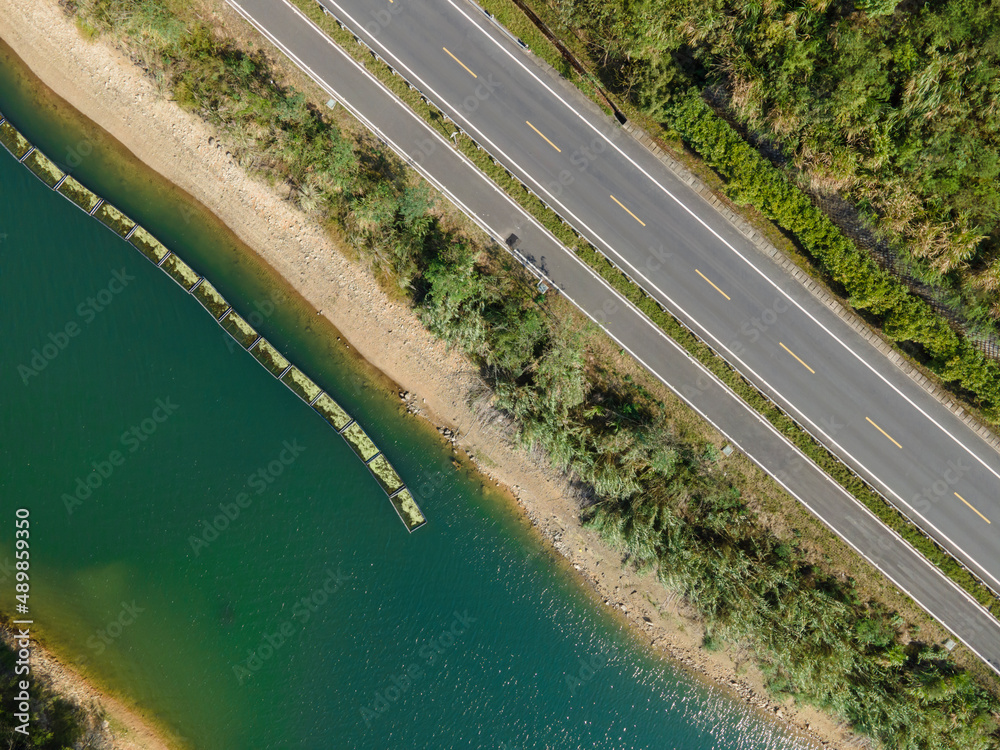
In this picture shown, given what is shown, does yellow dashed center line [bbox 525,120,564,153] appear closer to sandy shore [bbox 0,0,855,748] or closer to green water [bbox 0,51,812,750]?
sandy shore [bbox 0,0,855,748]

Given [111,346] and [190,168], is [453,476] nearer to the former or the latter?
[111,346]

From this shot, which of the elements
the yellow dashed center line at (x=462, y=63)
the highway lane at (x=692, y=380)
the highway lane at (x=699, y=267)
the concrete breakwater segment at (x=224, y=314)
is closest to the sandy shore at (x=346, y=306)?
the concrete breakwater segment at (x=224, y=314)

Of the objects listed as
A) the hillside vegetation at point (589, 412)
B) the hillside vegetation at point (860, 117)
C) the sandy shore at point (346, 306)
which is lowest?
the sandy shore at point (346, 306)

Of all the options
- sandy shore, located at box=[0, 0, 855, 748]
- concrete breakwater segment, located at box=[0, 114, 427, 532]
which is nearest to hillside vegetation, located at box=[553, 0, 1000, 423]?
sandy shore, located at box=[0, 0, 855, 748]

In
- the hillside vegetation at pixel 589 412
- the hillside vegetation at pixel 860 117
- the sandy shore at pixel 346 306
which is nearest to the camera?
the hillside vegetation at pixel 860 117

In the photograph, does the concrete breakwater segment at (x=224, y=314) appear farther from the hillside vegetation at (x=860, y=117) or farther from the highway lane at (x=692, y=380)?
the hillside vegetation at (x=860, y=117)
